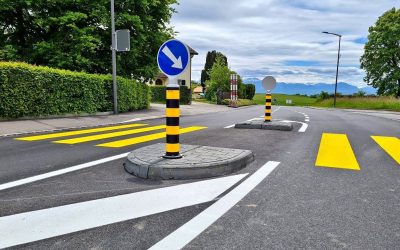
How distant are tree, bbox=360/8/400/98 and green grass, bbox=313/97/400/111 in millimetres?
7313

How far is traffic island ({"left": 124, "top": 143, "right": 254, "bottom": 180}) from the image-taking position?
475 centimetres

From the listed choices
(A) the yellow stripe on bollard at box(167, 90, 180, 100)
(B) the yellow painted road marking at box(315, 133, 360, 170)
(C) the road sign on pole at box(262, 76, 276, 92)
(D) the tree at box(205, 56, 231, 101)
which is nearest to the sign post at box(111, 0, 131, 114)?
(C) the road sign on pole at box(262, 76, 276, 92)

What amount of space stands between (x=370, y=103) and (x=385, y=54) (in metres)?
15.1

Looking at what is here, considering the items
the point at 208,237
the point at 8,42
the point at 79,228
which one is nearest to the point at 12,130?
the point at 79,228

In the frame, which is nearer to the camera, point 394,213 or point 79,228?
point 79,228

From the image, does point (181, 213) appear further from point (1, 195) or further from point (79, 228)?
point (1, 195)

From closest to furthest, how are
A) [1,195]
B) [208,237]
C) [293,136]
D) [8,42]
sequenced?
[208,237]
[1,195]
[293,136]
[8,42]

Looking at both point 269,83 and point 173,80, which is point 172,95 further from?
point 269,83

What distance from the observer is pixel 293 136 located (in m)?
9.30

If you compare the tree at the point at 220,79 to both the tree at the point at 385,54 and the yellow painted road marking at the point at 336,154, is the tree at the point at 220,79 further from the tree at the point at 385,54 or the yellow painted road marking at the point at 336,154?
the yellow painted road marking at the point at 336,154

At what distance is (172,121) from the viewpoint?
535 cm

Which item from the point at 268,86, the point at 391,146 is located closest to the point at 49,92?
the point at 268,86

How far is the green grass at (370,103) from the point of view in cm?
3475

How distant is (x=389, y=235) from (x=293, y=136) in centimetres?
643
